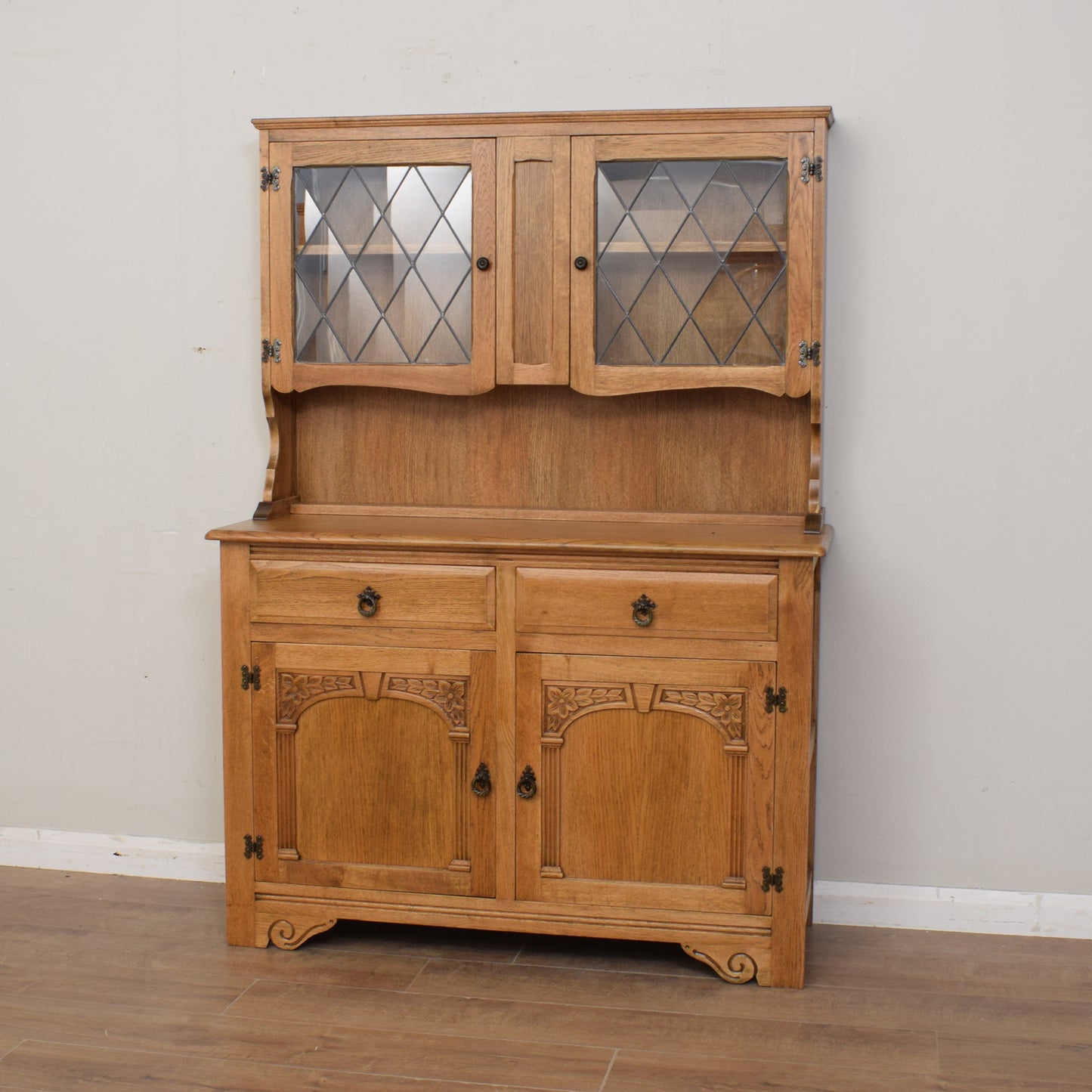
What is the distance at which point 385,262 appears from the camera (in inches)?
114

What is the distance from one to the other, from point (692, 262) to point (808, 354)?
0.33 m

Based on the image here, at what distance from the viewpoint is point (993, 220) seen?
9.37ft

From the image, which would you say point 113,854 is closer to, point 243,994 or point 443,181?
point 243,994

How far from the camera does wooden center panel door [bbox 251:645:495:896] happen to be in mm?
2748

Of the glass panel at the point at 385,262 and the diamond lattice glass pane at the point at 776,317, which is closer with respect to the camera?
the diamond lattice glass pane at the point at 776,317

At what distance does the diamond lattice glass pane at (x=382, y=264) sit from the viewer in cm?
290

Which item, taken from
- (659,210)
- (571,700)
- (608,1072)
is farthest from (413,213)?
(608,1072)

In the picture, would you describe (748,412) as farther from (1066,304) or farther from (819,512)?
(1066,304)

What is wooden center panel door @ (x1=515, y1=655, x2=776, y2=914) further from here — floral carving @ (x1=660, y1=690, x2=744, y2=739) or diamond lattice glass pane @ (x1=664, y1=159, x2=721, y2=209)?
diamond lattice glass pane @ (x1=664, y1=159, x2=721, y2=209)

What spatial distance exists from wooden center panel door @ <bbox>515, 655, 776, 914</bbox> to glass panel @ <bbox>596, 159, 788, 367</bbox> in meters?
0.72

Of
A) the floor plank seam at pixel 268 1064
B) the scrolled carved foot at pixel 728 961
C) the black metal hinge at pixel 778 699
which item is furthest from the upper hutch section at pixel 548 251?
the floor plank seam at pixel 268 1064

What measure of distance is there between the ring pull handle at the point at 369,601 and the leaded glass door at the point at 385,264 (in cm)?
50

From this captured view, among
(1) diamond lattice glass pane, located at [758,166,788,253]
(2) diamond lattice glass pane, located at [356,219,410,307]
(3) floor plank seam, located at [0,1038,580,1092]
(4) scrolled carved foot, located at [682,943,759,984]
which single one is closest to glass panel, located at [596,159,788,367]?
(1) diamond lattice glass pane, located at [758,166,788,253]

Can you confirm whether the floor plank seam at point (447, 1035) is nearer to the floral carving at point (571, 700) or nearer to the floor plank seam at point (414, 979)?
the floor plank seam at point (414, 979)
